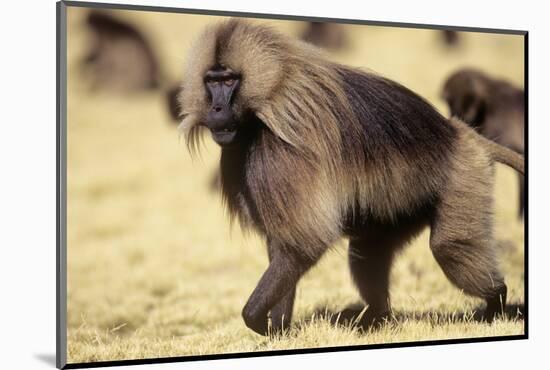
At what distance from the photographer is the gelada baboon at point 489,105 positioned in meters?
7.51

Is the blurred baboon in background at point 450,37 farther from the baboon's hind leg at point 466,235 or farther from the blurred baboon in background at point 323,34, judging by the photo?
the baboon's hind leg at point 466,235

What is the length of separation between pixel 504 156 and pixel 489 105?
4.07 ft

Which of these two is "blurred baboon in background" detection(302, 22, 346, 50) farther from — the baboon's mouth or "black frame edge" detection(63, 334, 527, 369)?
"black frame edge" detection(63, 334, 527, 369)

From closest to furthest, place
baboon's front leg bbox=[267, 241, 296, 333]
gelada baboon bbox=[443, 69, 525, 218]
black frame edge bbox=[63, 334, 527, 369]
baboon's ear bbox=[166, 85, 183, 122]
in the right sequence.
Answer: black frame edge bbox=[63, 334, 527, 369]
baboon's front leg bbox=[267, 241, 296, 333]
gelada baboon bbox=[443, 69, 525, 218]
baboon's ear bbox=[166, 85, 183, 122]

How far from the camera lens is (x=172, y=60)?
9.26 meters

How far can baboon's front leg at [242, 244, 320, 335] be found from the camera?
5.61 meters

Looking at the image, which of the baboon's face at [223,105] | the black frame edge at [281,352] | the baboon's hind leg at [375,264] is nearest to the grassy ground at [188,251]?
the black frame edge at [281,352]

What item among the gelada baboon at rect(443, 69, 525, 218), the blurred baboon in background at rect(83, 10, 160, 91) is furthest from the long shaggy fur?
the blurred baboon in background at rect(83, 10, 160, 91)

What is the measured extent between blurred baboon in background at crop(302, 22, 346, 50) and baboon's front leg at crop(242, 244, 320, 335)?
1.83 metres

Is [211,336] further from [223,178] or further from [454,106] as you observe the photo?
[454,106]

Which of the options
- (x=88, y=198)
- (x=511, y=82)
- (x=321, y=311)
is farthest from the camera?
(x=88, y=198)

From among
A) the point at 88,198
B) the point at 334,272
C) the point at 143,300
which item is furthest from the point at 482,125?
the point at 88,198

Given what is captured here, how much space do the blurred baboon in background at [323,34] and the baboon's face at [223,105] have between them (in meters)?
1.27

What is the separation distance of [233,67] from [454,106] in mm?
2495
